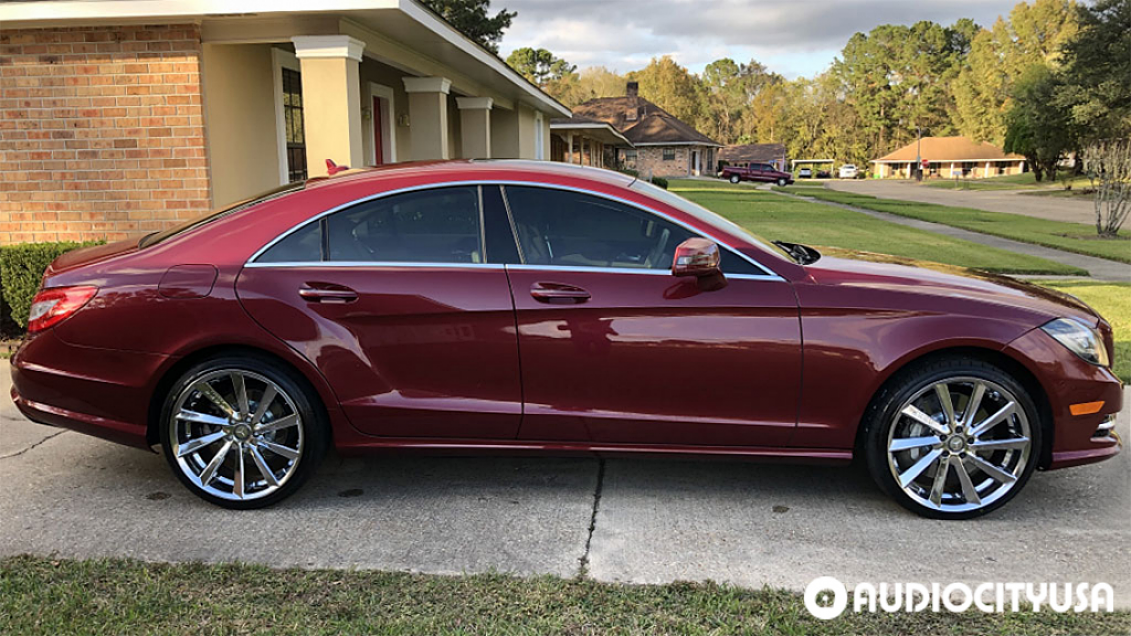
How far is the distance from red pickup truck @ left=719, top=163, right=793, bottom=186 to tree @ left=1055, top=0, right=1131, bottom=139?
23900 millimetres

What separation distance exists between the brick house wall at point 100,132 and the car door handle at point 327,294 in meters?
5.60

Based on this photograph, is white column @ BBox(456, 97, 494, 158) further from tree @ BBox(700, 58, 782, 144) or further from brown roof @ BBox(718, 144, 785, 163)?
tree @ BBox(700, 58, 782, 144)

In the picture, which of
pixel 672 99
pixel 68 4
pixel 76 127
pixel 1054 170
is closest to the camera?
pixel 68 4

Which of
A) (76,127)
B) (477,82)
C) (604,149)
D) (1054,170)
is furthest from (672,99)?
(76,127)

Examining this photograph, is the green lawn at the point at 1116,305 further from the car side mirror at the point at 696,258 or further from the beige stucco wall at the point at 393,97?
the beige stucco wall at the point at 393,97

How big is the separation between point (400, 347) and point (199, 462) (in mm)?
1127

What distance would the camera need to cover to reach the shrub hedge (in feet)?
23.6

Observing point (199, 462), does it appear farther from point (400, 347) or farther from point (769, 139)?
point (769, 139)

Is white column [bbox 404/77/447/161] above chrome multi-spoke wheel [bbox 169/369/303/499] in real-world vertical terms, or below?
above

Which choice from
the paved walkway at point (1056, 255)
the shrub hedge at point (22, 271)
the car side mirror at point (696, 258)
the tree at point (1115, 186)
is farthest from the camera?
the tree at point (1115, 186)

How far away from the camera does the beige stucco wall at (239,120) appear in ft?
28.6

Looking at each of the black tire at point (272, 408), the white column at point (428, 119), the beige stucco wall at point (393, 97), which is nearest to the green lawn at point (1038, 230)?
the white column at point (428, 119)

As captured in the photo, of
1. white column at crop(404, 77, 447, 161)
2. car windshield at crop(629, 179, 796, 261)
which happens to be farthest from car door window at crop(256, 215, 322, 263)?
white column at crop(404, 77, 447, 161)

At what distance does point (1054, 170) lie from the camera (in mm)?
68875
